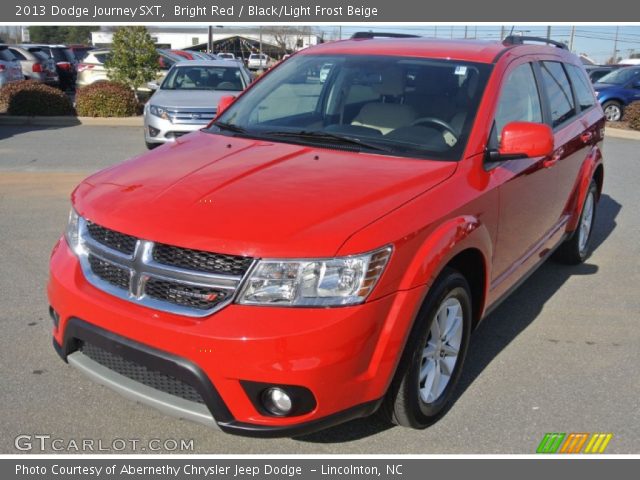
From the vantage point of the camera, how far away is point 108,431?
325cm

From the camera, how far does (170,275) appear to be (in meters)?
2.73

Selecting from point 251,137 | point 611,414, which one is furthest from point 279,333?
point 611,414

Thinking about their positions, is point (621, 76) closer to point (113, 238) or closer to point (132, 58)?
point (132, 58)

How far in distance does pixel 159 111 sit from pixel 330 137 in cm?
735

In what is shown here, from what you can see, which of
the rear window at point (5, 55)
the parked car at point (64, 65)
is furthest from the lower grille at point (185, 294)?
the parked car at point (64, 65)

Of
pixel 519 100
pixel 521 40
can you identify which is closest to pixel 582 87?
pixel 521 40

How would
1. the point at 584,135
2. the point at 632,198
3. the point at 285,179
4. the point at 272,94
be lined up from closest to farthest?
the point at 285,179 < the point at 272,94 < the point at 584,135 < the point at 632,198

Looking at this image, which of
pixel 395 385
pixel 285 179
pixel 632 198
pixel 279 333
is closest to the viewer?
pixel 279 333

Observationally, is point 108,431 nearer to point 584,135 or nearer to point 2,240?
point 2,240

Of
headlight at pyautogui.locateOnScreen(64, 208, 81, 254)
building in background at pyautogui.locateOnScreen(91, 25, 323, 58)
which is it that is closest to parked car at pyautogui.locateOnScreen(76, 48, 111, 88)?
headlight at pyautogui.locateOnScreen(64, 208, 81, 254)

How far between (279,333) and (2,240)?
4.39 m

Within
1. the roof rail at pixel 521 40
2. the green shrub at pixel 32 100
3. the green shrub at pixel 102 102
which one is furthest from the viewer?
the green shrub at pixel 102 102

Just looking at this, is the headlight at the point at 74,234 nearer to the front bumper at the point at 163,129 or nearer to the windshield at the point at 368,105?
the windshield at the point at 368,105

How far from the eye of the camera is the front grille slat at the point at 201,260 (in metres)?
2.67
